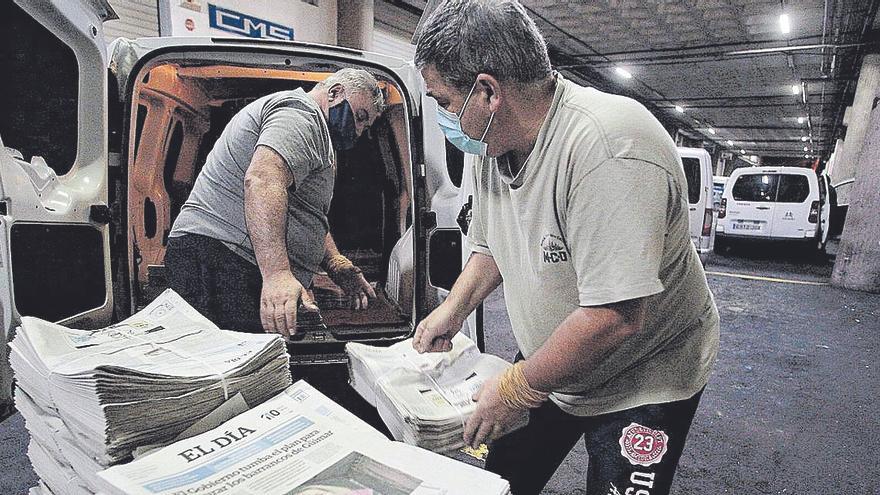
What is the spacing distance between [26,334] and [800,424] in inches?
135

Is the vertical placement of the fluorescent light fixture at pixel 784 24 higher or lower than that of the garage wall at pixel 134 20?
higher

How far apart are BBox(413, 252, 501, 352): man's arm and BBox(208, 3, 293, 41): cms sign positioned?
4947mm

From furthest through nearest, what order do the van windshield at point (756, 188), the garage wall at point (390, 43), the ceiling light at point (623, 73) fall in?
the ceiling light at point (623, 73), the van windshield at point (756, 188), the garage wall at point (390, 43)

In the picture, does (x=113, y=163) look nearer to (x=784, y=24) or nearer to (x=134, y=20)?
(x=134, y=20)

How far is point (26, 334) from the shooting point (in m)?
0.89

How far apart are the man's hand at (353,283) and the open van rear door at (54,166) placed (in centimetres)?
135

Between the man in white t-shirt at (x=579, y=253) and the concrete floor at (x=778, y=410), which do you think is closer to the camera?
the man in white t-shirt at (x=579, y=253)

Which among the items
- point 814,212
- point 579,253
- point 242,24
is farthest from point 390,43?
point 579,253

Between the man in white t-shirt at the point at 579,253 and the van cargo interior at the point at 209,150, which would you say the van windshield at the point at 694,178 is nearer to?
the van cargo interior at the point at 209,150

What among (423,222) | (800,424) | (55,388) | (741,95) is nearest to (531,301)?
(55,388)

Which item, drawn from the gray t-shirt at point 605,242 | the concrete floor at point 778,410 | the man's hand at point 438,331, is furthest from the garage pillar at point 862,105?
the man's hand at point 438,331

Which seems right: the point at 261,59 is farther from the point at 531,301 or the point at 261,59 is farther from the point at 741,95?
the point at 741,95

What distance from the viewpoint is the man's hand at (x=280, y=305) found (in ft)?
5.38

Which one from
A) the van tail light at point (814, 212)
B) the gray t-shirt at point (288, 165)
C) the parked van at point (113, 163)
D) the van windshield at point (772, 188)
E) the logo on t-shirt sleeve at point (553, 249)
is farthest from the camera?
the van windshield at point (772, 188)
